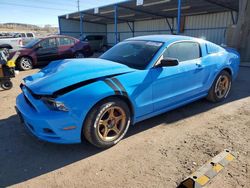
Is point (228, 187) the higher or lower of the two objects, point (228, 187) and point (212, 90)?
the lower

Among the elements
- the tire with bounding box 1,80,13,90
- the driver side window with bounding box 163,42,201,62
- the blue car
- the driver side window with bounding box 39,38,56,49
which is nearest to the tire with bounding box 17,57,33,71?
the driver side window with bounding box 39,38,56,49

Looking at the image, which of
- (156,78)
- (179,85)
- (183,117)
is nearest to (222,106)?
(183,117)

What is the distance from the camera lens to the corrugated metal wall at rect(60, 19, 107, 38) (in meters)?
23.3

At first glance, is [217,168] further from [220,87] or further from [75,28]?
[75,28]

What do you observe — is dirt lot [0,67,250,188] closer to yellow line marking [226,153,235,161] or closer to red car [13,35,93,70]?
yellow line marking [226,153,235,161]

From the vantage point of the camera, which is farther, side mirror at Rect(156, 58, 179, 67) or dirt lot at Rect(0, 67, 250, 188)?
side mirror at Rect(156, 58, 179, 67)

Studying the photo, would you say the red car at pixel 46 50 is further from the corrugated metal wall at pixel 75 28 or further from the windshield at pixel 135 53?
the corrugated metal wall at pixel 75 28

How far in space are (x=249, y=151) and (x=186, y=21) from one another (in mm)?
17819

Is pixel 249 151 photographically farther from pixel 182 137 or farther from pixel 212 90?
pixel 212 90

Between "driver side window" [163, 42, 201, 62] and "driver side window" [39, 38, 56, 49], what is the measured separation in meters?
7.82

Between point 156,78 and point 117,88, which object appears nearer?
point 117,88

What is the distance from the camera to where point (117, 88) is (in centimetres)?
276

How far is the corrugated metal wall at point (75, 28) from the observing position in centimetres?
2327

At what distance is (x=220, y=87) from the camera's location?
459cm
